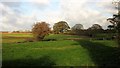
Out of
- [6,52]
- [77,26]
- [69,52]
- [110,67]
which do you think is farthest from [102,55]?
[77,26]

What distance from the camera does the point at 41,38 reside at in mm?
81062

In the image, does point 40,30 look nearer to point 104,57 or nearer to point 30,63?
point 104,57

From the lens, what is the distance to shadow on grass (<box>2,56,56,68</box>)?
3956cm

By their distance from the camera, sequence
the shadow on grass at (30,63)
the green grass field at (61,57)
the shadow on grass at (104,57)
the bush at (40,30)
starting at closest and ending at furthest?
the shadow on grass at (30,63), the shadow on grass at (104,57), the green grass field at (61,57), the bush at (40,30)

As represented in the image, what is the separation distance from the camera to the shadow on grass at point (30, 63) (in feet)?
130

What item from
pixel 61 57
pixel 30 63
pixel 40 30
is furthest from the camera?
pixel 40 30

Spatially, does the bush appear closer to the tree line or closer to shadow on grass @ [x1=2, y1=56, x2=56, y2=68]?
the tree line

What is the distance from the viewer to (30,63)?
1634 inches

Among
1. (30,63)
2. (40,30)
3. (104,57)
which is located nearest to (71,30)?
(40,30)

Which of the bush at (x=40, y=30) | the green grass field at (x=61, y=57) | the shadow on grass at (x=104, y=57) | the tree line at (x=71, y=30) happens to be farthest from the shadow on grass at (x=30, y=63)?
the bush at (x=40, y=30)

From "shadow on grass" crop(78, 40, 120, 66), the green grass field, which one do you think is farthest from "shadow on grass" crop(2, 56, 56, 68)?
"shadow on grass" crop(78, 40, 120, 66)

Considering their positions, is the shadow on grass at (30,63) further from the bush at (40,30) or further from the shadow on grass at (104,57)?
the bush at (40,30)

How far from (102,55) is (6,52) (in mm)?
16929

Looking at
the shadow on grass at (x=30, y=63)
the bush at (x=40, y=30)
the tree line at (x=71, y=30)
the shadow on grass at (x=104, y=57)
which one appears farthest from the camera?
the bush at (x=40, y=30)
